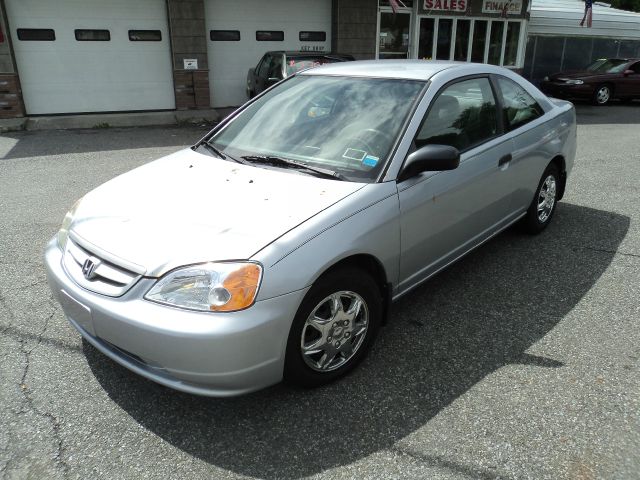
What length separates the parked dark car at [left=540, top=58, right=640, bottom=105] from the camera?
15969mm

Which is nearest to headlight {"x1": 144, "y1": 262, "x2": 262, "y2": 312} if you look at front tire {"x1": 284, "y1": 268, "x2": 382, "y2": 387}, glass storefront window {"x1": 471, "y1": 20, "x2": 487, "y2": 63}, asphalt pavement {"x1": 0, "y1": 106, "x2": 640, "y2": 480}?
front tire {"x1": 284, "y1": 268, "x2": 382, "y2": 387}

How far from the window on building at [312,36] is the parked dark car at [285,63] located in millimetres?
2585

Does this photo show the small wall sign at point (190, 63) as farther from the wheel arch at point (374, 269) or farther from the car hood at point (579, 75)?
the wheel arch at point (374, 269)

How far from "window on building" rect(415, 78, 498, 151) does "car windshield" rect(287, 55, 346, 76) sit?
24.7 ft

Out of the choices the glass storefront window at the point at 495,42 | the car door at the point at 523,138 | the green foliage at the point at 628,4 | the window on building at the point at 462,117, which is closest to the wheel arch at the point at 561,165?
the car door at the point at 523,138

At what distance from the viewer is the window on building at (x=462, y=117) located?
325cm

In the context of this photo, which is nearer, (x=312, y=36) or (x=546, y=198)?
(x=546, y=198)

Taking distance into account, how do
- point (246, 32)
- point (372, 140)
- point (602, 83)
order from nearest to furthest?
point (372, 140) < point (246, 32) < point (602, 83)

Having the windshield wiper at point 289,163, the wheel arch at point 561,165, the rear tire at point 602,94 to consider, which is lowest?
the rear tire at point 602,94

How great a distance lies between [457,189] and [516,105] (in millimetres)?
1356

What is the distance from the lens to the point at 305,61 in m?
11.1

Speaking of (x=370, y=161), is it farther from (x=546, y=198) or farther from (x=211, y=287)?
(x=546, y=198)

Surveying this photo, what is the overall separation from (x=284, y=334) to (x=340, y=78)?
6.61ft

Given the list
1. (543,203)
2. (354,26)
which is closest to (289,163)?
(543,203)
